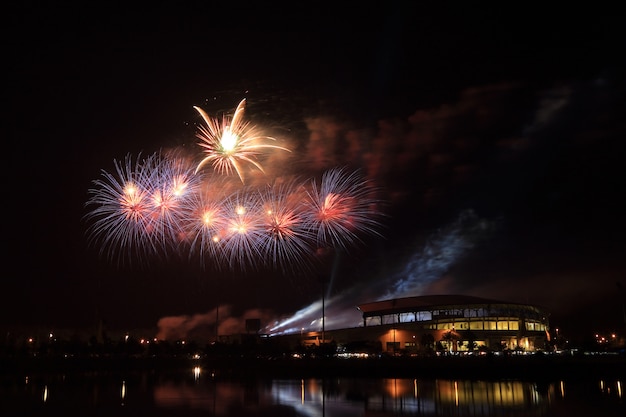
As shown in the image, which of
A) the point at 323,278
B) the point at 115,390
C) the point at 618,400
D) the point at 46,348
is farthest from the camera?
the point at 46,348

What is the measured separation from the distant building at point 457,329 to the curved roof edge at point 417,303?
17cm

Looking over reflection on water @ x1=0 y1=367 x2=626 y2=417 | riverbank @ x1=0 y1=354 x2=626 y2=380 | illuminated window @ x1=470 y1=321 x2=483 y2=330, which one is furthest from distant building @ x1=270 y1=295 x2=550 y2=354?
reflection on water @ x1=0 y1=367 x2=626 y2=417

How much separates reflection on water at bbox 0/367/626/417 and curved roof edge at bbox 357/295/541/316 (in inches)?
2232

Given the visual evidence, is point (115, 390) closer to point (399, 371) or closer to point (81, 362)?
point (399, 371)

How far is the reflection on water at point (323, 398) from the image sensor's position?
914 inches

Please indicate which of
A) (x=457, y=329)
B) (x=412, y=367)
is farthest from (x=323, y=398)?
(x=457, y=329)

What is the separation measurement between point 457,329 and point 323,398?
6442 cm

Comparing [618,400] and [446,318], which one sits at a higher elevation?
[446,318]

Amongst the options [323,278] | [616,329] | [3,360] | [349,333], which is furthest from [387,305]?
[3,360]

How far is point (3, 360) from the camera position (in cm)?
5934

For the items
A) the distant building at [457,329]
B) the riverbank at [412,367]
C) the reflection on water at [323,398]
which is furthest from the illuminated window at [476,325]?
the reflection on water at [323,398]

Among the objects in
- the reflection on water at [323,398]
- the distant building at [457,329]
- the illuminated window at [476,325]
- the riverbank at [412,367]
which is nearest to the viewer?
the reflection on water at [323,398]

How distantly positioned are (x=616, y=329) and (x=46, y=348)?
9844 centimetres

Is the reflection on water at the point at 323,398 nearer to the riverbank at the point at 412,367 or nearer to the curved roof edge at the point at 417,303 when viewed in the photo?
the riverbank at the point at 412,367
